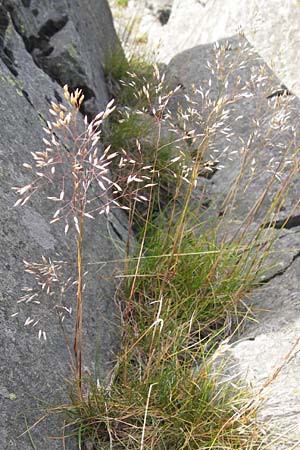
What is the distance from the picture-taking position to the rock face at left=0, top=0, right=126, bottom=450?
2.04 metres

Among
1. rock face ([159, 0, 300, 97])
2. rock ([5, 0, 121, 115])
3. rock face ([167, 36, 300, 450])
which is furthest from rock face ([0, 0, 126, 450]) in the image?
rock face ([159, 0, 300, 97])

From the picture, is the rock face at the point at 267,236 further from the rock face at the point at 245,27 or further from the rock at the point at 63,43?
the rock at the point at 63,43

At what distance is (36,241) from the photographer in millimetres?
2496

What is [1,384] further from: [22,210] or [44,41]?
[44,41]

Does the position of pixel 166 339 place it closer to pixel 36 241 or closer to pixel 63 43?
pixel 36 241

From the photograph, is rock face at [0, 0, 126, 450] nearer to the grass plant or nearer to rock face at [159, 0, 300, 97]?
the grass plant

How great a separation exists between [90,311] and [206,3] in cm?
484

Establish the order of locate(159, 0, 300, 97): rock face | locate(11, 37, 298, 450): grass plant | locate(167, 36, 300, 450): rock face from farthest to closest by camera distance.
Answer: locate(159, 0, 300, 97): rock face < locate(167, 36, 300, 450): rock face < locate(11, 37, 298, 450): grass plant

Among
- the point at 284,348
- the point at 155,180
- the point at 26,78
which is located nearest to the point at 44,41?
the point at 26,78

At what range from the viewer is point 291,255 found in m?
3.29

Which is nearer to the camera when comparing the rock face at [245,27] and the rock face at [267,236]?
the rock face at [267,236]

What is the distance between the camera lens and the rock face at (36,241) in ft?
6.70

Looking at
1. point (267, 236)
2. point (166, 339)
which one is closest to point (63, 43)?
point (267, 236)

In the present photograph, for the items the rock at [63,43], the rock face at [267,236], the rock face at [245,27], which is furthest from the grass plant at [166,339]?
the rock face at [245,27]
